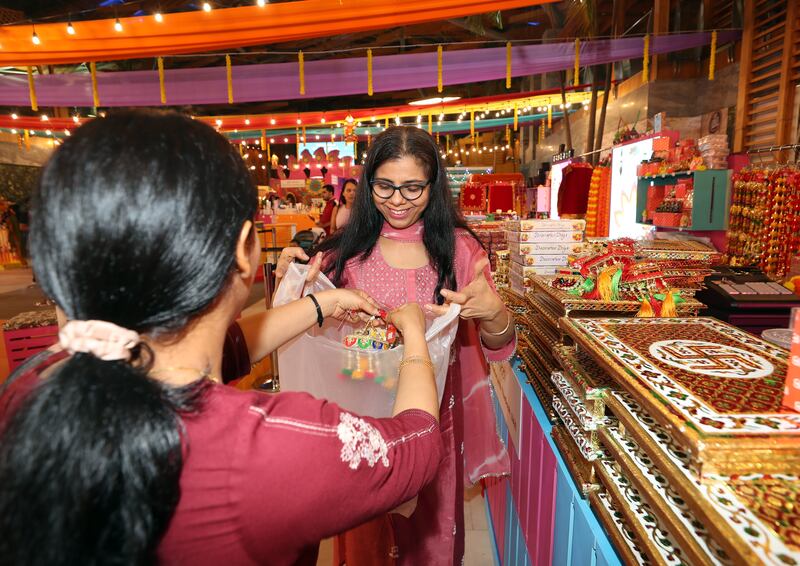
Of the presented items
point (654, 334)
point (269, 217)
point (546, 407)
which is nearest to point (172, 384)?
point (654, 334)

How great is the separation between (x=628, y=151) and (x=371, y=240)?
478 cm

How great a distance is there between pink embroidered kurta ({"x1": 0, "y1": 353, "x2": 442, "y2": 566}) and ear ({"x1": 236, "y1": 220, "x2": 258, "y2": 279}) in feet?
0.62

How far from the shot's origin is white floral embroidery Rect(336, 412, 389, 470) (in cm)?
65

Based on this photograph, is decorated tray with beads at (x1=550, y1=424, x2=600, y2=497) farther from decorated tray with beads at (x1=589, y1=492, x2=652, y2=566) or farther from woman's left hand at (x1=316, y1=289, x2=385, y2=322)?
woman's left hand at (x1=316, y1=289, x2=385, y2=322)

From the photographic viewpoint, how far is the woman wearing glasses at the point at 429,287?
1.47m

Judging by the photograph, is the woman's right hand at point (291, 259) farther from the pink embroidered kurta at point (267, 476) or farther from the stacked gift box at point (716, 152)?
the stacked gift box at point (716, 152)

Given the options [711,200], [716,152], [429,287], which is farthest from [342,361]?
[716,152]

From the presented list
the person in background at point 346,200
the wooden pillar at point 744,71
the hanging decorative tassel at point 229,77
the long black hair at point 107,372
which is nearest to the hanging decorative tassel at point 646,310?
the long black hair at point 107,372

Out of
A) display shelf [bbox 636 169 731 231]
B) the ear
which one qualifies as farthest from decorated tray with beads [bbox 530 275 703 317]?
display shelf [bbox 636 169 731 231]

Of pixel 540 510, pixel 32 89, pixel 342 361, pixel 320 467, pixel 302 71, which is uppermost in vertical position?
pixel 302 71

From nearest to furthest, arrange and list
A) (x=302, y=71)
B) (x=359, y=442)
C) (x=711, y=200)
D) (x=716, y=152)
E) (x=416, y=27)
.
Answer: (x=359, y=442), (x=711, y=200), (x=716, y=152), (x=302, y=71), (x=416, y=27)

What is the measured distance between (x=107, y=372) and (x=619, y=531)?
0.95 m

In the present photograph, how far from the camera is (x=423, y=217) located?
163 centimetres

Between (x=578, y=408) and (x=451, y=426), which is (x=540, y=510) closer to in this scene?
(x=451, y=426)
